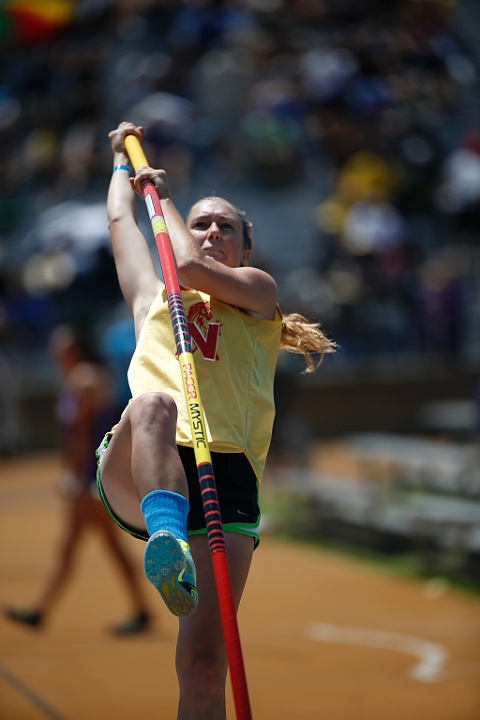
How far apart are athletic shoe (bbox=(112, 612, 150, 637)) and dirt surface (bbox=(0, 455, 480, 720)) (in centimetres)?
8

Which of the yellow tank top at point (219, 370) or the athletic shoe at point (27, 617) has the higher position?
the yellow tank top at point (219, 370)

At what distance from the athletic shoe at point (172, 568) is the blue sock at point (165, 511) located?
2.1 inches

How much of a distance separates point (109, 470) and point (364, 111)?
49.8 feet

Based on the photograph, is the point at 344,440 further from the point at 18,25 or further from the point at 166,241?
the point at 166,241

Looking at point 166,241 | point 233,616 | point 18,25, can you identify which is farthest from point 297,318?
point 18,25

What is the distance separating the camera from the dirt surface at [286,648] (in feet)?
17.8

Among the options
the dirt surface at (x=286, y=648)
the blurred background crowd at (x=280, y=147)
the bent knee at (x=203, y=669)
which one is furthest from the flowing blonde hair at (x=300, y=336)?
the blurred background crowd at (x=280, y=147)

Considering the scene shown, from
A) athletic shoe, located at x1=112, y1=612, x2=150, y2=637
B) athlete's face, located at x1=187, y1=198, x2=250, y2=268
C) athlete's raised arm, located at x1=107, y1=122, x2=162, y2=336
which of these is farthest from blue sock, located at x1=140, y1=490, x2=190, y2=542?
athletic shoe, located at x1=112, y1=612, x2=150, y2=637

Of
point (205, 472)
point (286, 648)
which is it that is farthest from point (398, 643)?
point (205, 472)

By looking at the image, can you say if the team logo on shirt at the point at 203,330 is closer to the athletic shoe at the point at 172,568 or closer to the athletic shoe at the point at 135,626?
the athletic shoe at the point at 172,568

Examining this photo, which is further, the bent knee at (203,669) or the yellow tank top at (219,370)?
the yellow tank top at (219,370)

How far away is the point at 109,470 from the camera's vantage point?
3.09 m

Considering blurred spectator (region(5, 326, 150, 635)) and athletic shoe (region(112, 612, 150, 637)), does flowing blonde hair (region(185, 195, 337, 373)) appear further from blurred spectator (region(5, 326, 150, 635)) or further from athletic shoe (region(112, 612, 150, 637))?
athletic shoe (region(112, 612, 150, 637))

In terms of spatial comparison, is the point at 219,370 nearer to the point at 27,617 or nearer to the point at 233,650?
the point at 233,650
